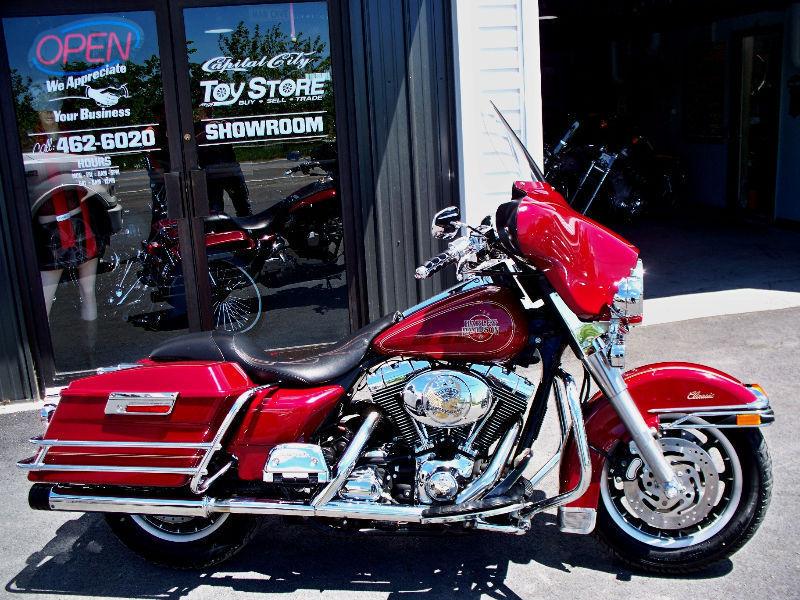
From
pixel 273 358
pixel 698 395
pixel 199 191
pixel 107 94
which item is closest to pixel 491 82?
pixel 199 191

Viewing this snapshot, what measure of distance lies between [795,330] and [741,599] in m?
3.52

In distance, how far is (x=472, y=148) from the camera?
6137 millimetres

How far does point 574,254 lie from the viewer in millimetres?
3348

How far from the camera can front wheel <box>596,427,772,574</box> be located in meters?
3.50

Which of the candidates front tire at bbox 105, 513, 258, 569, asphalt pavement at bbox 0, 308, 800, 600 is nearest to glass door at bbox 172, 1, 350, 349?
asphalt pavement at bbox 0, 308, 800, 600

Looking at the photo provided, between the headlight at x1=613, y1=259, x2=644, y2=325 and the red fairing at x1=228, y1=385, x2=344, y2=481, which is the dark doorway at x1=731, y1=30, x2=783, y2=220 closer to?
the headlight at x1=613, y1=259, x2=644, y2=325

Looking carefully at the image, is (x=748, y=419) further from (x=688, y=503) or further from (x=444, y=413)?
(x=444, y=413)

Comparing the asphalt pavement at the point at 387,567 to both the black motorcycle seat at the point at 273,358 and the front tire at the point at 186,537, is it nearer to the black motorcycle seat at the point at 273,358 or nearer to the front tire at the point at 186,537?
the front tire at the point at 186,537

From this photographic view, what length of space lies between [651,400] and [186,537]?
6.57 feet

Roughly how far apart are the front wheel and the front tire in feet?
4.93

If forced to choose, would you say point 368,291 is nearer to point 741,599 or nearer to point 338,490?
point 338,490

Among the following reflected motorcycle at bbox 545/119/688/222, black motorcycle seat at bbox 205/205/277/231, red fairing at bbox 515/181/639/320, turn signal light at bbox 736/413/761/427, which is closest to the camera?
red fairing at bbox 515/181/639/320

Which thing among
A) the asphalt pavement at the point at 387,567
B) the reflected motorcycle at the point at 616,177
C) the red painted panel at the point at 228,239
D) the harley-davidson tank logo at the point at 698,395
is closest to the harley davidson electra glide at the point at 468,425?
the harley-davidson tank logo at the point at 698,395

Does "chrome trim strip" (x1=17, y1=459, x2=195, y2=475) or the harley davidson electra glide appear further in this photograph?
"chrome trim strip" (x1=17, y1=459, x2=195, y2=475)
